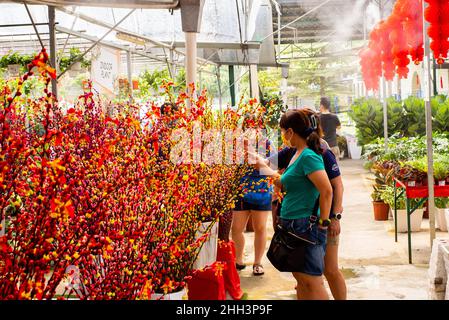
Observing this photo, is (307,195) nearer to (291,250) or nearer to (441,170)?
(291,250)

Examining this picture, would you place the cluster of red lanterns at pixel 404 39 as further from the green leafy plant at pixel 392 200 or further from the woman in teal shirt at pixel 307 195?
the woman in teal shirt at pixel 307 195

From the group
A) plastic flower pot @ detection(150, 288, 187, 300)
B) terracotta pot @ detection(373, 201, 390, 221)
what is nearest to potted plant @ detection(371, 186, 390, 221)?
terracotta pot @ detection(373, 201, 390, 221)

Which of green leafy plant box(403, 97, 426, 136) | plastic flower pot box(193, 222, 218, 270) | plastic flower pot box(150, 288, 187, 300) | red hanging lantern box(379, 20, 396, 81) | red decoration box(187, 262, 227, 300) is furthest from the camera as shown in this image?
green leafy plant box(403, 97, 426, 136)

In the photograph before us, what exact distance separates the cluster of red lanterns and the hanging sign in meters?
2.93

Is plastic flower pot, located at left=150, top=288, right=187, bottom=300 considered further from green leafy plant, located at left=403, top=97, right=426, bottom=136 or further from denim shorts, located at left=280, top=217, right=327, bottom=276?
green leafy plant, located at left=403, top=97, right=426, bottom=136

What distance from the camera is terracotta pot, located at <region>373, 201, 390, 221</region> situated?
23.9 ft

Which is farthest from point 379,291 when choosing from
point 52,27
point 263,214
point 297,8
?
point 297,8

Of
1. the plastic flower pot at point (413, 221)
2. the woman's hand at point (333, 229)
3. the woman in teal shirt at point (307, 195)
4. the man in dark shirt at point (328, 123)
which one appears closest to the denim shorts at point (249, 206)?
the woman's hand at point (333, 229)

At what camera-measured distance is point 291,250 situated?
311 cm

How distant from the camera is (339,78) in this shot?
121 feet

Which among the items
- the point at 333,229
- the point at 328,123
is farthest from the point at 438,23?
the point at 328,123

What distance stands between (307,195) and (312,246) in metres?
0.26
